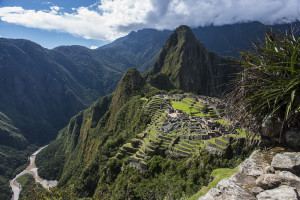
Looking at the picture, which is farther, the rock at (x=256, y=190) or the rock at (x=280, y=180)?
the rock at (x=256, y=190)

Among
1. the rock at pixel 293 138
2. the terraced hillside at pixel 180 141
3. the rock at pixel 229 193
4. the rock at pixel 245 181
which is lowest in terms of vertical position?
the terraced hillside at pixel 180 141

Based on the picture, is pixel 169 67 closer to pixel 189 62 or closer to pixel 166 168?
pixel 189 62

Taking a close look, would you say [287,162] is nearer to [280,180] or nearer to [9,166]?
[280,180]

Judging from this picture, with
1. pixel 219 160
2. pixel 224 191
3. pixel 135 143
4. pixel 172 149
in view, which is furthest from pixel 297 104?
pixel 135 143

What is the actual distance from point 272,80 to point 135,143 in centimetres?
3945

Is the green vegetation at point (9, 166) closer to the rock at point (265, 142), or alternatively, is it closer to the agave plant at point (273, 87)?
the rock at point (265, 142)

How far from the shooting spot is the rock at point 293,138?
5828 mm

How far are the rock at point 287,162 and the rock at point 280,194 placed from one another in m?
0.75

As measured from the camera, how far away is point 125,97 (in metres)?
114

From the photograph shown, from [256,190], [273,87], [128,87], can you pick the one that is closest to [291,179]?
[256,190]

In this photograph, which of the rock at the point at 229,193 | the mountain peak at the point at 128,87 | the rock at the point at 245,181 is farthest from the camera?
the mountain peak at the point at 128,87

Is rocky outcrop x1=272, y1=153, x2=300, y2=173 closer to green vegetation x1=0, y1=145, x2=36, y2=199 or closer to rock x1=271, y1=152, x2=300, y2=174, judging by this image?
rock x1=271, y1=152, x2=300, y2=174

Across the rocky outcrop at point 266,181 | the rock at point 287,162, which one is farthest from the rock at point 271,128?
the rock at point 287,162

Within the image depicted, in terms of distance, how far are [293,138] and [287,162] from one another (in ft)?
2.99
